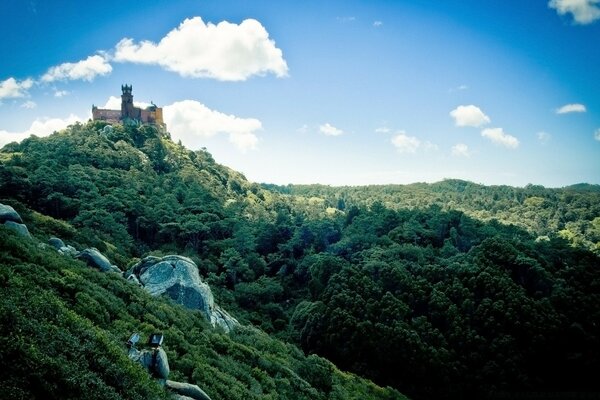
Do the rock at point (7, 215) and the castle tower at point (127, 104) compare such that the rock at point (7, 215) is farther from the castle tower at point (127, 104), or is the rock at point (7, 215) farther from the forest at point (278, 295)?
the castle tower at point (127, 104)

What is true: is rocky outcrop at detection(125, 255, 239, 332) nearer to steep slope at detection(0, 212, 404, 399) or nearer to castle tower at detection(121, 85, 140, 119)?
steep slope at detection(0, 212, 404, 399)

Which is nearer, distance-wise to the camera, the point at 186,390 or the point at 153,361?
the point at 153,361

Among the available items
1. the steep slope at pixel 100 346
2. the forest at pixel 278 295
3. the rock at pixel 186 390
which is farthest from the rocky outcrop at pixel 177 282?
the rock at pixel 186 390

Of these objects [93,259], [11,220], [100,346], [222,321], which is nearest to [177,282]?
[222,321]

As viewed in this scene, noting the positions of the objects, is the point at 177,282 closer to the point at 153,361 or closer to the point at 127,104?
the point at 153,361

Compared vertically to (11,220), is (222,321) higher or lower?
lower

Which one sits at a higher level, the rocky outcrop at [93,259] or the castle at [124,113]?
the castle at [124,113]
